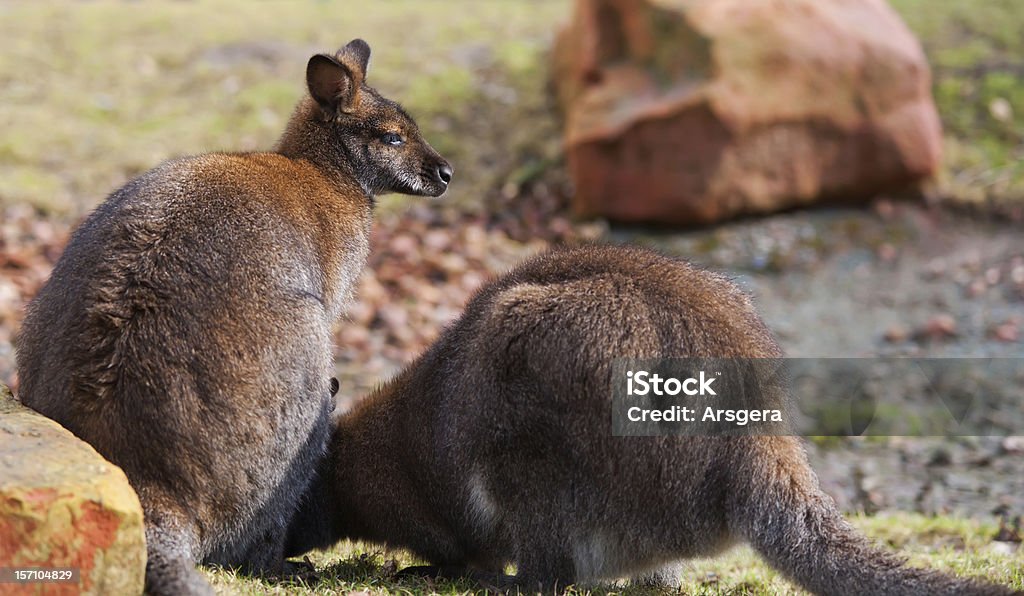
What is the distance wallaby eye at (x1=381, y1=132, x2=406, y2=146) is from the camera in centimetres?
633

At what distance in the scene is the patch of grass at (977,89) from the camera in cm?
1247

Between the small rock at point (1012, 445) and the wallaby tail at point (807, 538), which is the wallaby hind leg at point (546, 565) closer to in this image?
the wallaby tail at point (807, 538)

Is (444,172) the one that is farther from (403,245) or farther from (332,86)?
(403,245)

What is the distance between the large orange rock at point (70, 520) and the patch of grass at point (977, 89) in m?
10.0

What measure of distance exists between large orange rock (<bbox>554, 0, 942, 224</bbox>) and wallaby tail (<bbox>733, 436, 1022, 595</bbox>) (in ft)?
23.8

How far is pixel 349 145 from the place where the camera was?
623 centimetres

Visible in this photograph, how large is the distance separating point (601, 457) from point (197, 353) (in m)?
1.63

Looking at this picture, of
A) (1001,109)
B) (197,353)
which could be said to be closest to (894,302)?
(1001,109)

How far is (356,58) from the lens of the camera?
21.7 feet

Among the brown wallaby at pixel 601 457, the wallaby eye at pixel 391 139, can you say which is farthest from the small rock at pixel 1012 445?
the wallaby eye at pixel 391 139

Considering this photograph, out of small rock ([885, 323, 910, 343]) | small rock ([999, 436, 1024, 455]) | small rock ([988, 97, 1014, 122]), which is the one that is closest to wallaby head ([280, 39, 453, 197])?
small rock ([999, 436, 1024, 455])

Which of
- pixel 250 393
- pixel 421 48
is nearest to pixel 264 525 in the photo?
pixel 250 393

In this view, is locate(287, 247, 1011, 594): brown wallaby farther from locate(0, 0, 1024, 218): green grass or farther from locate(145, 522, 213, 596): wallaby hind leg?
locate(0, 0, 1024, 218): green grass

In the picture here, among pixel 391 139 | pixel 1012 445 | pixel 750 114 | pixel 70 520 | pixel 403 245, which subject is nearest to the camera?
pixel 70 520
